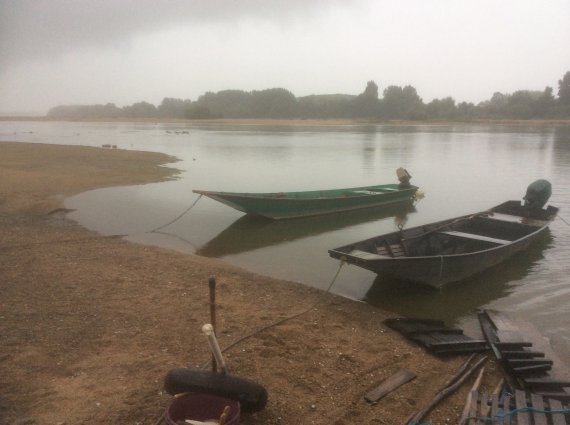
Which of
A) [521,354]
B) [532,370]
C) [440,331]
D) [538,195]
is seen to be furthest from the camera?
[538,195]

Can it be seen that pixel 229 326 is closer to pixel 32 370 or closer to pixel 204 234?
pixel 32 370

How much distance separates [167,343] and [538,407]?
511cm

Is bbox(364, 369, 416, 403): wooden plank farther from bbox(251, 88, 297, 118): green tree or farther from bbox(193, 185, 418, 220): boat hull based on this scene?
bbox(251, 88, 297, 118): green tree

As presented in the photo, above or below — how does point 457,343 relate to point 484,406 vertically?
below

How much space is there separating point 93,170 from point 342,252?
74.5 feet

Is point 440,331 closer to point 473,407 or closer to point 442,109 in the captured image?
point 473,407

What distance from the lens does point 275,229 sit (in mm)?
15516

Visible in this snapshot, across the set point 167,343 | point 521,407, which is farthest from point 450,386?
point 167,343

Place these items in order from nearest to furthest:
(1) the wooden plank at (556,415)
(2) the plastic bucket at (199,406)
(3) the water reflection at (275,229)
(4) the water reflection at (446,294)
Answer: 1. (2) the plastic bucket at (199,406)
2. (1) the wooden plank at (556,415)
3. (4) the water reflection at (446,294)
4. (3) the water reflection at (275,229)

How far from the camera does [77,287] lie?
8.59 metres

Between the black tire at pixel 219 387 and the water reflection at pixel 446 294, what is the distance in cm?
500

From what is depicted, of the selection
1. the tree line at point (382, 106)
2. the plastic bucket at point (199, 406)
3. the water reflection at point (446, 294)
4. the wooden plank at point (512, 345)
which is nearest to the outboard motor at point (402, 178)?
the water reflection at point (446, 294)

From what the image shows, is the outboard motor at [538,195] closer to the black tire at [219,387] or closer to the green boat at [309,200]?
the green boat at [309,200]

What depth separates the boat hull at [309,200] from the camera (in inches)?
595
